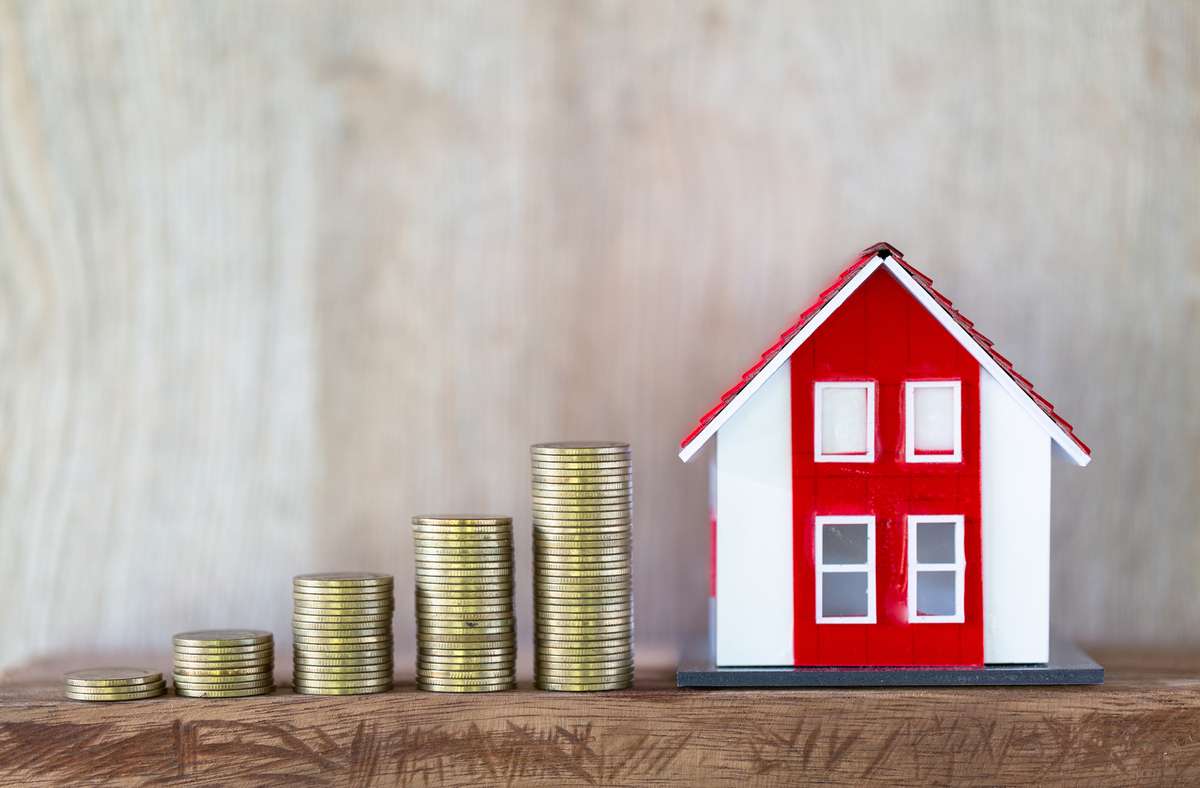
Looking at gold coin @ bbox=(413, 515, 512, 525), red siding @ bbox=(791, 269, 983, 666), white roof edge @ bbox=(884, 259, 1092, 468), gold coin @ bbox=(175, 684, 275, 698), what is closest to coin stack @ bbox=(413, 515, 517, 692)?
gold coin @ bbox=(413, 515, 512, 525)

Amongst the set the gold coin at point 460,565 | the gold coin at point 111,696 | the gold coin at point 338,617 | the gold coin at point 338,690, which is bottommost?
the gold coin at point 111,696

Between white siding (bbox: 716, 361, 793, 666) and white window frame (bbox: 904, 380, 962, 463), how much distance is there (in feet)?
0.30

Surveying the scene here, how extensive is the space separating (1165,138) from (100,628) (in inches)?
41.8

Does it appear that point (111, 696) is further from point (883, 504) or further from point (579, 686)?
point (883, 504)

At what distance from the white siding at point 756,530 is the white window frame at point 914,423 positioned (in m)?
0.09

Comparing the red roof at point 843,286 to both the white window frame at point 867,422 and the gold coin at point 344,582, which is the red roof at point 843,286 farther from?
the gold coin at point 344,582

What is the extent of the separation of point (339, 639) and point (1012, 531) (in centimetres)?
54

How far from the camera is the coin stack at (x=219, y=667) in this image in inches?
43.3

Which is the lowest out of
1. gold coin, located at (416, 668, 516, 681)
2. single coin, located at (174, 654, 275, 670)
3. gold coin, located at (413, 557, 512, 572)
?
gold coin, located at (416, 668, 516, 681)

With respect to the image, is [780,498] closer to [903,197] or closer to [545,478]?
[545,478]

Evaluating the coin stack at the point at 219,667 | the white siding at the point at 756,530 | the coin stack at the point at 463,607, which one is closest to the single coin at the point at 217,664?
the coin stack at the point at 219,667

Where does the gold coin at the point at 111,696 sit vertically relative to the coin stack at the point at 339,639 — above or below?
below

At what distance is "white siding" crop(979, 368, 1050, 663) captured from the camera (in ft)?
3.59

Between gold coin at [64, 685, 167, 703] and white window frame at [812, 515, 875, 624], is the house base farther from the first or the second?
gold coin at [64, 685, 167, 703]
